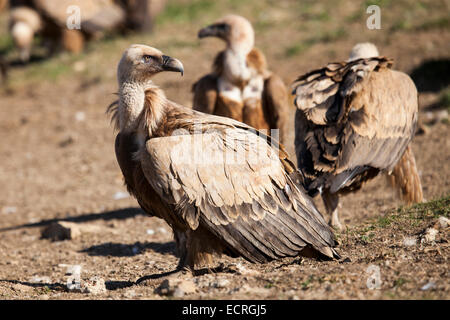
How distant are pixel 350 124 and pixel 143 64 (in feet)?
6.00

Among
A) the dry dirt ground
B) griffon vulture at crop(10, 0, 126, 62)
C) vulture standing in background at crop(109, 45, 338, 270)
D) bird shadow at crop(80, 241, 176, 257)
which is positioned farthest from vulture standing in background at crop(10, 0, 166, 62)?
vulture standing in background at crop(109, 45, 338, 270)

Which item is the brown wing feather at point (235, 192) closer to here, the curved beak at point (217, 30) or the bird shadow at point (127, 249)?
the bird shadow at point (127, 249)

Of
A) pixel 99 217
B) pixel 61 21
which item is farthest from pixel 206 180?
pixel 61 21

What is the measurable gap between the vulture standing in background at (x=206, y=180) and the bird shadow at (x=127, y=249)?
128 cm

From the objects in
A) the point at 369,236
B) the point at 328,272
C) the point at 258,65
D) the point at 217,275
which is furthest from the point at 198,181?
the point at 258,65

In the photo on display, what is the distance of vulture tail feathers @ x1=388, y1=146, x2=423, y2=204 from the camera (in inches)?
249

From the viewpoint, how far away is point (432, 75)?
10188mm

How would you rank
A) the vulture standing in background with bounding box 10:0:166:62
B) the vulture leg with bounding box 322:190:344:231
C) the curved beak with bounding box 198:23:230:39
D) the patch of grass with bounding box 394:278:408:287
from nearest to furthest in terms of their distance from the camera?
the patch of grass with bounding box 394:278:408:287
the vulture leg with bounding box 322:190:344:231
the curved beak with bounding box 198:23:230:39
the vulture standing in background with bounding box 10:0:166:62

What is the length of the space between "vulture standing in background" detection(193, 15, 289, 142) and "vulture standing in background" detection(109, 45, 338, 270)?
6.27ft

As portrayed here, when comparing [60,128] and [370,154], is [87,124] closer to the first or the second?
[60,128]

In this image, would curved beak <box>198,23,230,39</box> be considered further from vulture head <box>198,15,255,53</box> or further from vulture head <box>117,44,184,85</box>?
vulture head <box>117,44,184,85</box>

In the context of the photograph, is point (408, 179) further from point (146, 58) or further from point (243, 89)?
point (146, 58)
